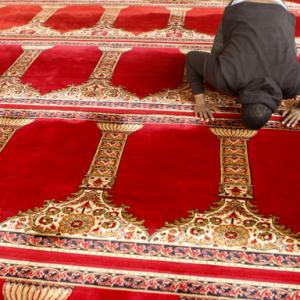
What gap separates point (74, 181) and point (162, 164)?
0.41m

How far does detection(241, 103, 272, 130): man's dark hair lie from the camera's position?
5.54 ft

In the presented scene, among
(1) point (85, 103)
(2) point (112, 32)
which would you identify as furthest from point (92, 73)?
(2) point (112, 32)

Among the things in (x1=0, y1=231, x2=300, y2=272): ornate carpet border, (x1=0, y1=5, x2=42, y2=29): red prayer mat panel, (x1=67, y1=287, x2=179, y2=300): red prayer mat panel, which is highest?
(x1=0, y1=5, x2=42, y2=29): red prayer mat panel

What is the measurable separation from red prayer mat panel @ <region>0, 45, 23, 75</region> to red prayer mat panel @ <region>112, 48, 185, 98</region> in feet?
2.46

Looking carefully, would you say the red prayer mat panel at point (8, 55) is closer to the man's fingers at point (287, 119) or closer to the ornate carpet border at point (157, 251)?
the ornate carpet border at point (157, 251)

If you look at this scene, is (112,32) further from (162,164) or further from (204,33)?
(162,164)

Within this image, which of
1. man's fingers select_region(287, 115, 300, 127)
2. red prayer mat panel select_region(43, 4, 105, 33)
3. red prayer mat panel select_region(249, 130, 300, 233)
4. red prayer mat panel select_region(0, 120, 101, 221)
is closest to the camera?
red prayer mat panel select_region(249, 130, 300, 233)

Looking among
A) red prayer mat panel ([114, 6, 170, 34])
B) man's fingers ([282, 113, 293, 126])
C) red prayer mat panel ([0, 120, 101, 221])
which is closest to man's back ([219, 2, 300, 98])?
man's fingers ([282, 113, 293, 126])

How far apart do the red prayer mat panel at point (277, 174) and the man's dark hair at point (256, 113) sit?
16 centimetres

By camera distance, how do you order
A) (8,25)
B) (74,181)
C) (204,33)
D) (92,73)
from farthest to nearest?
(8,25) < (204,33) < (92,73) < (74,181)

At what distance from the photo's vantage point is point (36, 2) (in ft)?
12.1

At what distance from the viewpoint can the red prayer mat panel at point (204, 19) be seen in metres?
3.02

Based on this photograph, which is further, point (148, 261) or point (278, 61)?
point (278, 61)

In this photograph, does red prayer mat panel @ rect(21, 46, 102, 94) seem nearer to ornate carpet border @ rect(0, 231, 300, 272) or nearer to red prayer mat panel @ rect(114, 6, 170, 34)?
red prayer mat panel @ rect(114, 6, 170, 34)
